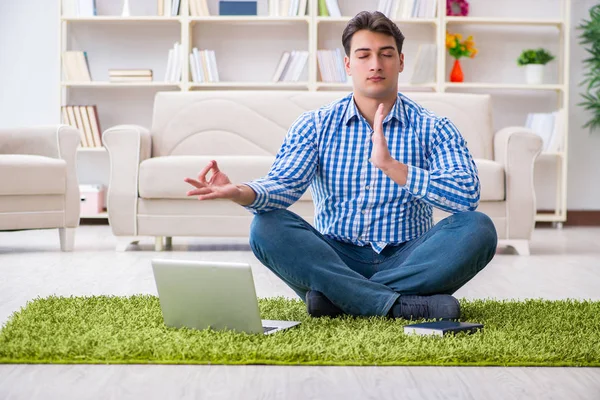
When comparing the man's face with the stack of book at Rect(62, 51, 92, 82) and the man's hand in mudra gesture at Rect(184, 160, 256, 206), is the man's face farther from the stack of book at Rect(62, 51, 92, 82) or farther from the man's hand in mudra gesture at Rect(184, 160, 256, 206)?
the stack of book at Rect(62, 51, 92, 82)

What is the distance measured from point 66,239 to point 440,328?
2487 millimetres

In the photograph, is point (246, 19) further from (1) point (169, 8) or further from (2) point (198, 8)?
(1) point (169, 8)

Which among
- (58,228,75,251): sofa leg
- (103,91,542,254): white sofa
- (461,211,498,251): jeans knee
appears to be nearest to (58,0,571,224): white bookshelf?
(103,91,542,254): white sofa

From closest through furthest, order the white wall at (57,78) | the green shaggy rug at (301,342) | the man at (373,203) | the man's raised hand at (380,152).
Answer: the green shaggy rug at (301,342)
the man's raised hand at (380,152)
the man at (373,203)
the white wall at (57,78)

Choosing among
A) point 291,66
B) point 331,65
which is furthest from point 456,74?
point 291,66

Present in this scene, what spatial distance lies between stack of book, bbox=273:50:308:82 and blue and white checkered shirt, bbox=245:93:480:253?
3.25m

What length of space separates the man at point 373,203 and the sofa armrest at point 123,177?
5.93 feet

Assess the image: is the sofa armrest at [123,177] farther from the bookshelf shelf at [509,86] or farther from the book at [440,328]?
the book at [440,328]

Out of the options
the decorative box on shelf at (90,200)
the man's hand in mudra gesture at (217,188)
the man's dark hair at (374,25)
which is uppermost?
the man's dark hair at (374,25)

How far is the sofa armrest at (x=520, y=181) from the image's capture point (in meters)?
3.98

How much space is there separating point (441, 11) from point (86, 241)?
2527 millimetres

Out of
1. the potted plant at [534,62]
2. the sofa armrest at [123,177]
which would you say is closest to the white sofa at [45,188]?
the sofa armrest at [123,177]

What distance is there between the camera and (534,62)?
5504 mm

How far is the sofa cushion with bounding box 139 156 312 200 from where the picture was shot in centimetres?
394
